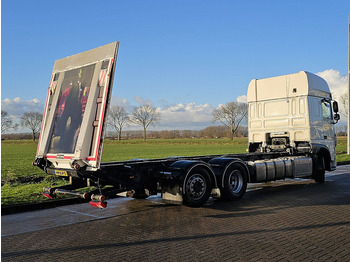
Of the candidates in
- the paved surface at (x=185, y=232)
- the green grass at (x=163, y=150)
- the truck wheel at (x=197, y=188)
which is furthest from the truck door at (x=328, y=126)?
the green grass at (x=163, y=150)

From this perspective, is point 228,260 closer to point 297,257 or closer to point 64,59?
point 297,257

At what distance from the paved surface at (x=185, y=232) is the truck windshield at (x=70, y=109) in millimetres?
1621

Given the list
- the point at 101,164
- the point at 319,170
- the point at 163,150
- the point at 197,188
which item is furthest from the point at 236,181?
the point at 163,150

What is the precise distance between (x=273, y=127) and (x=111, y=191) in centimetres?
801

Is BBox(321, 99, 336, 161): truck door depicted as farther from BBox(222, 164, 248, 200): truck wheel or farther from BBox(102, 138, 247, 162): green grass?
BBox(102, 138, 247, 162): green grass

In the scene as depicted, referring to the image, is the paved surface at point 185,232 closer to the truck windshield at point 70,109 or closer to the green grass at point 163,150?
the truck windshield at point 70,109

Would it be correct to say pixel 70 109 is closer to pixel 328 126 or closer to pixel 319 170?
pixel 319 170

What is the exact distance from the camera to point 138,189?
8633 mm

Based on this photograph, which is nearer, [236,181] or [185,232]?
[185,232]

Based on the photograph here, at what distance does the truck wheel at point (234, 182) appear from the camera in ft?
31.6

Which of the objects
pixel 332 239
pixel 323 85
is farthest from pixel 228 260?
pixel 323 85

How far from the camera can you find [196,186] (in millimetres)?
8914

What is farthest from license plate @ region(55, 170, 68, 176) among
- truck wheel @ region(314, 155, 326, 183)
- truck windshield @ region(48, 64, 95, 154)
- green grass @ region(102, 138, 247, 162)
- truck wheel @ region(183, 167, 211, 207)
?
green grass @ region(102, 138, 247, 162)

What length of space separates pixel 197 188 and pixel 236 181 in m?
1.65
